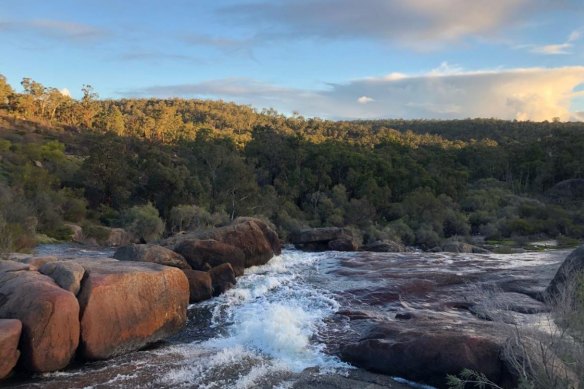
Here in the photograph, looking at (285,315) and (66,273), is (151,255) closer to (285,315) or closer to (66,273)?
(66,273)

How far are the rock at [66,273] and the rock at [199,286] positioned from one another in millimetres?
4663

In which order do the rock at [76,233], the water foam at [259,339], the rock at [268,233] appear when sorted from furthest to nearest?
1. the rock at [76,233]
2. the rock at [268,233]
3. the water foam at [259,339]

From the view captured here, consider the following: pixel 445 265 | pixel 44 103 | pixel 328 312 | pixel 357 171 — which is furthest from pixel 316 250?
pixel 44 103

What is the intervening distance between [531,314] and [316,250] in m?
19.0

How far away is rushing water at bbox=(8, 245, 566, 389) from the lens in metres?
A: 10.6

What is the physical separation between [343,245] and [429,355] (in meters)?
22.2

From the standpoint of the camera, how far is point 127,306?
40.8 ft

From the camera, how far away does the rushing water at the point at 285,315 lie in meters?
10.6

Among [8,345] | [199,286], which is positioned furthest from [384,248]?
[8,345]

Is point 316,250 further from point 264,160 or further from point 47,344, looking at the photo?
point 264,160

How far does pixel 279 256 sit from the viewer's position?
89.3ft

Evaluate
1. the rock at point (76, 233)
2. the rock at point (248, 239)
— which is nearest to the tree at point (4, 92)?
the rock at point (76, 233)

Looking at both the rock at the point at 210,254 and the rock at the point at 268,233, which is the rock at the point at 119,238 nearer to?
the rock at the point at 268,233

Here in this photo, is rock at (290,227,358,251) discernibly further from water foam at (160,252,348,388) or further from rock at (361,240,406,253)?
water foam at (160,252,348,388)
